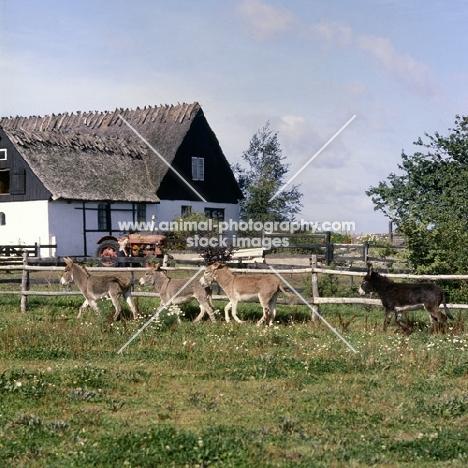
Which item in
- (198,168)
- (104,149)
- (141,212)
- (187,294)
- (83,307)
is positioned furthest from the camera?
(198,168)

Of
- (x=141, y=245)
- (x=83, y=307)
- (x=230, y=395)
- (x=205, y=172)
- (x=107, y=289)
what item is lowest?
(x=230, y=395)

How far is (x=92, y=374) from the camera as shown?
10555 mm

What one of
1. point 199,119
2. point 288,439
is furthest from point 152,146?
point 288,439

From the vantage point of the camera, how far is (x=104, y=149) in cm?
4147

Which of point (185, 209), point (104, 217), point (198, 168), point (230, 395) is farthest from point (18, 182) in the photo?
point (230, 395)

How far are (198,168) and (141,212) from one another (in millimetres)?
5763

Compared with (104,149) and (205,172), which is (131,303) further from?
(205,172)

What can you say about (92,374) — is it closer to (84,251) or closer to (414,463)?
(414,463)

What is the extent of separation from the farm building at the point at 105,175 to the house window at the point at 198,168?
0.19 feet

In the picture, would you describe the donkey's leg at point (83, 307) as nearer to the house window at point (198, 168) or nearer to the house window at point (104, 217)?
the house window at point (104, 217)

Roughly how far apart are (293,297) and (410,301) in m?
2.79

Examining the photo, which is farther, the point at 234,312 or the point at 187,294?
the point at 187,294

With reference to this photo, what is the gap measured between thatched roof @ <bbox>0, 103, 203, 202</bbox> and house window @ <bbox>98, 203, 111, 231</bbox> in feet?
2.89

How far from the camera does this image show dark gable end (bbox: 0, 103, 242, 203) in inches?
1474
